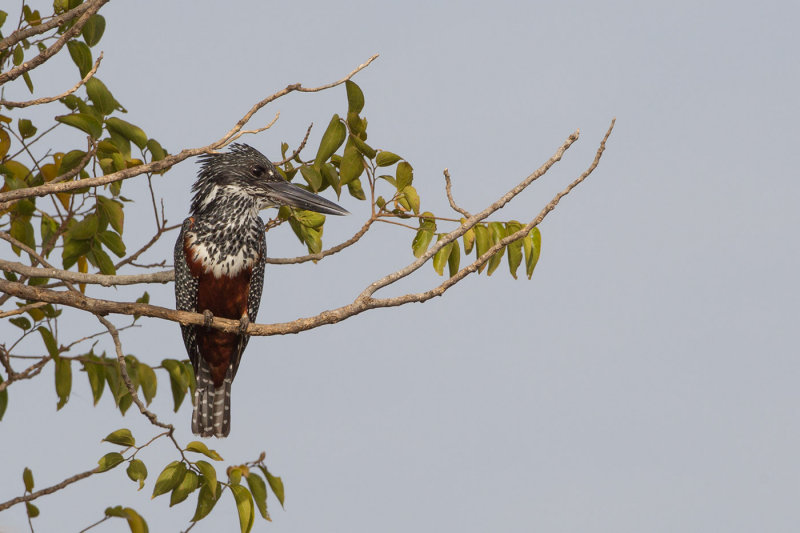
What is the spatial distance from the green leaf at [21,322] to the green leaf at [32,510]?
1.23m

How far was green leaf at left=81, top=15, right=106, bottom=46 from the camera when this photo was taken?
4648 millimetres

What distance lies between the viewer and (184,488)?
4227mm

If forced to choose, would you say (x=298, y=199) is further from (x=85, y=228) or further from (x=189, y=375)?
(x=189, y=375)

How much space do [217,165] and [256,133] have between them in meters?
1.55

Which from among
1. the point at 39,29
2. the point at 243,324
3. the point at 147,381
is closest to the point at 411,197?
the point at 243,324

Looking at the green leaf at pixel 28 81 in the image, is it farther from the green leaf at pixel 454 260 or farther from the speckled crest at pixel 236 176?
the green leaf at pixel 454 260

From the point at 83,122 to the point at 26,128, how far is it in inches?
29.3

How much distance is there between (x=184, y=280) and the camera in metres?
5.34

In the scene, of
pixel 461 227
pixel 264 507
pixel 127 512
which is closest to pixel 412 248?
pixel 461 227

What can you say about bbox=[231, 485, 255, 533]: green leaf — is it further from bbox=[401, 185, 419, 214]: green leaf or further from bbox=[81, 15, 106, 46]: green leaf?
bbox=[81, 15, 106, 46]: green leaf

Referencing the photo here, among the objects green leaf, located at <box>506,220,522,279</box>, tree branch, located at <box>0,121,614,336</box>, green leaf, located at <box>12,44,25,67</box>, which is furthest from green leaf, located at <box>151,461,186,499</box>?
green leaf, located at <box>12,44,25,67</box>

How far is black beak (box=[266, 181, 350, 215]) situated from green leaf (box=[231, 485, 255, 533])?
165 cm

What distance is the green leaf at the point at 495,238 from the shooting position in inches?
174

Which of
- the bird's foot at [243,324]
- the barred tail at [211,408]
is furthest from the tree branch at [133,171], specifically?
the barred tail at [211,408]
